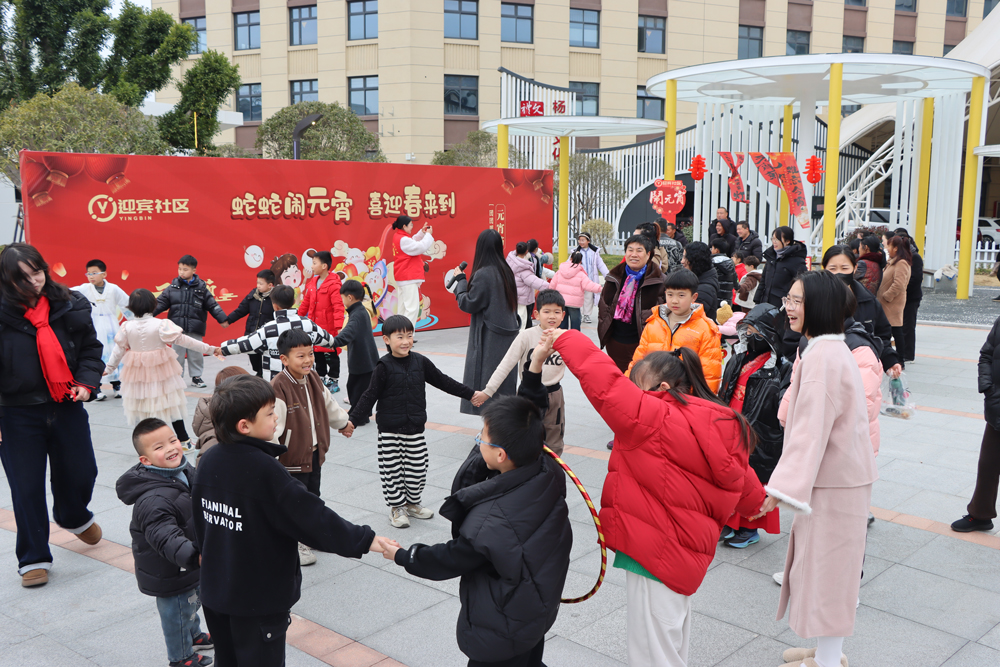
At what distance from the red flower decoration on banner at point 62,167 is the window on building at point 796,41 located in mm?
34967

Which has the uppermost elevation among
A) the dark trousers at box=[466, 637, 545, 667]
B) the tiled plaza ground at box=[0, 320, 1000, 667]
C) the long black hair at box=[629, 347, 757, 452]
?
the long black hair at box=[629, 347, 757, 452]

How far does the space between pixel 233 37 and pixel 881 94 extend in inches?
1145

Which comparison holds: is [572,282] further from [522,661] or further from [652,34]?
[652,34]

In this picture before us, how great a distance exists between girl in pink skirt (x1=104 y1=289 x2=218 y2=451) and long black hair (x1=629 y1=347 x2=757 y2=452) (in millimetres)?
4497

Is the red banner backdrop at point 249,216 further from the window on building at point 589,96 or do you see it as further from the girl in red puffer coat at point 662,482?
the window on building at point 589,96

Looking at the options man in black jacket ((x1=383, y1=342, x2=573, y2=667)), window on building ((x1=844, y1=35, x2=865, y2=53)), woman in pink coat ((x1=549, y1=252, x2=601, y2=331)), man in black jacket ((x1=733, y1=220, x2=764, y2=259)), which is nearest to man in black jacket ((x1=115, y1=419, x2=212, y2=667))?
man in black jacket ((x1=383, y1=342, x2=573, y2=667))

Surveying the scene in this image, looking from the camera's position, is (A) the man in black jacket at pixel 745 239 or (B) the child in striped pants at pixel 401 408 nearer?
(B) the child in striped pants at pixel 401 408

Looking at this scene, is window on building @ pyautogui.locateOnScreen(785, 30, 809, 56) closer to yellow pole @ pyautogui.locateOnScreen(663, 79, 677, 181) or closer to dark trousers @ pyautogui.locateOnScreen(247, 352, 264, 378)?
yellow pole @ pyautogui.locateOnScreen(663, 79, 677, 181)

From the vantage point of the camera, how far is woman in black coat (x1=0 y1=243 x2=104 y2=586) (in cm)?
421

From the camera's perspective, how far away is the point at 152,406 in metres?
6.42

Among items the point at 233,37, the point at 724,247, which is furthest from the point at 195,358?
the point at 233,37

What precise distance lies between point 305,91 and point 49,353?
1305 inches

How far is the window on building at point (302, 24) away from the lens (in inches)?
1356

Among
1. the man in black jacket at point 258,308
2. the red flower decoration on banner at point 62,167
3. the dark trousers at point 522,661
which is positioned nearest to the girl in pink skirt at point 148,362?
the man in black jacket at point 258,308
